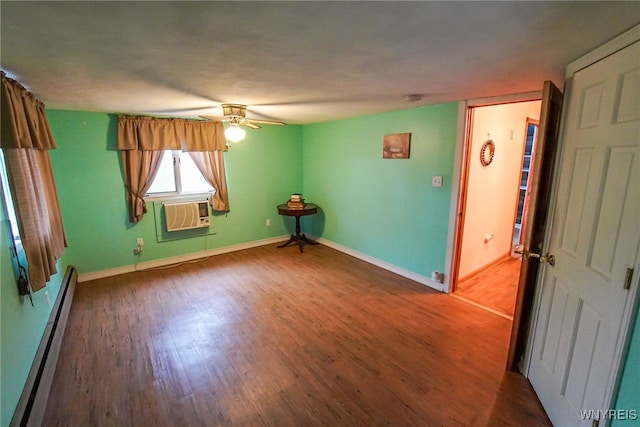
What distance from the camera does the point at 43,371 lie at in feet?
6.46

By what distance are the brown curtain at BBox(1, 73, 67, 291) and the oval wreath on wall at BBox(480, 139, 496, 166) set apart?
4.02 metres

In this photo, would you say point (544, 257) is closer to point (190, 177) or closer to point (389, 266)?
point (389, 266)

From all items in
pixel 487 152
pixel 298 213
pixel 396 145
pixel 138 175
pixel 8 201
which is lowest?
pixel 298 213

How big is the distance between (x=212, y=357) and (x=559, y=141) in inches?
112

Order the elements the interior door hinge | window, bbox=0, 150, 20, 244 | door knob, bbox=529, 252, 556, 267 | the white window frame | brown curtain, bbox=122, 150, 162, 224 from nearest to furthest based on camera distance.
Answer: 1. the interior door hinge
2. door knob, bbox=529, 252, 556, 267
3. window, bbox=0, 150, 20, 244
4. brown curtain, bbox=122, 150, 162, 224
5. the white window frame

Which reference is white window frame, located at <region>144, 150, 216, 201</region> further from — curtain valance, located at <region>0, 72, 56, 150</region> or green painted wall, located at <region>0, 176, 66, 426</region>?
green painted wall, located at <region>0, 176, 66, 426</region>

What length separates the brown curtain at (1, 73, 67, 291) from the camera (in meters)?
1.75

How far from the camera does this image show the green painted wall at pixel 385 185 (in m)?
3.25

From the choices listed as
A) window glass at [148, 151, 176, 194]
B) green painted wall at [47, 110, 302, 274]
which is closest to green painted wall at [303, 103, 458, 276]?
green painted wall at [47, 110, 302, 274]

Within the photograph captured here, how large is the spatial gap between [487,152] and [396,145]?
40.9 inches

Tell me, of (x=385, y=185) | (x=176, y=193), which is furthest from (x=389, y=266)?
(x=176, y=193)

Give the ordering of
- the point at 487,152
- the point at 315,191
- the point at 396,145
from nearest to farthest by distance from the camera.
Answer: the point at 487,152 → the point at 396,145 → the point at 315,191

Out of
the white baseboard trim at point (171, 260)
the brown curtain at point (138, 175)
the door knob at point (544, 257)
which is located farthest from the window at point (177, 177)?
the door knob at point (544, 257)

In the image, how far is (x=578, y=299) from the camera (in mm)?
1516
